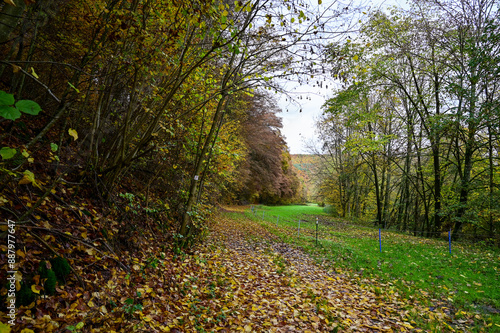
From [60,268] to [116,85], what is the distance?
11.4 ft

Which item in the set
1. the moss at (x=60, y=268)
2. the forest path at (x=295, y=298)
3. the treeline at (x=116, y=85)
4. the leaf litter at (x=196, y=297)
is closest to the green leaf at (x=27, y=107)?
the treeline at (x=116, y=85)

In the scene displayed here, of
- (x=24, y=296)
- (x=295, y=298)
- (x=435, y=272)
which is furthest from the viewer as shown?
(x=435, y=272)

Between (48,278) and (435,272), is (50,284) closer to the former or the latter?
(48,278)

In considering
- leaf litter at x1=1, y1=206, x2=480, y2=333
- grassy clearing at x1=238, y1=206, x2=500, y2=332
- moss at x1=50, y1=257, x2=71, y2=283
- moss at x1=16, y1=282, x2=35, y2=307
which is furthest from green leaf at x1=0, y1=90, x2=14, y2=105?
grassy clearing at x1=238, y1=206, x2=500, y2=332

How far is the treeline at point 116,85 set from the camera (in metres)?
3.30

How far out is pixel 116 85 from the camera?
184 inches

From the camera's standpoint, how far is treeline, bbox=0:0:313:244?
3301mm

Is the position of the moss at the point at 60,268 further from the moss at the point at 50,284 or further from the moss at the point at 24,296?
the moss at the point at 24,296

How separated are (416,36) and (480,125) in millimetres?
6526

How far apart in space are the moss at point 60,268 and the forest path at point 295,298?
2211 mm

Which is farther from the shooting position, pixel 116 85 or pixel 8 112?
pixel 116 85

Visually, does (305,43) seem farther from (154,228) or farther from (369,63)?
(369,63)

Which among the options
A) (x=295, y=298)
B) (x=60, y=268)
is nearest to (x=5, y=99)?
(x=60, y=268)

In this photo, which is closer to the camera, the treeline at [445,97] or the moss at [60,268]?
the moss at [60,268]
